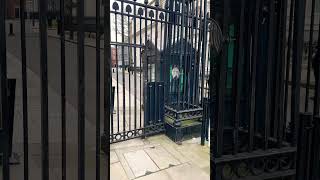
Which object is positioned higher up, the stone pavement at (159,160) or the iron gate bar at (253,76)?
the iron gate bar at (253,76)

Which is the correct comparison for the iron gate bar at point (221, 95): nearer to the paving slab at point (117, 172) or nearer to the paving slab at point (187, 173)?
the paving slab at point (187, 173)

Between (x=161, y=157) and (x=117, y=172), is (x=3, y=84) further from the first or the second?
(x=161, y=157)

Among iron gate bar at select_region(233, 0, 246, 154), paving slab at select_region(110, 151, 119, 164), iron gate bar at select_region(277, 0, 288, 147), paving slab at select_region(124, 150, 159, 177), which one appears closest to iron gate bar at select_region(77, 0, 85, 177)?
iron gate bar at select_region(233, 0, 246, 154)

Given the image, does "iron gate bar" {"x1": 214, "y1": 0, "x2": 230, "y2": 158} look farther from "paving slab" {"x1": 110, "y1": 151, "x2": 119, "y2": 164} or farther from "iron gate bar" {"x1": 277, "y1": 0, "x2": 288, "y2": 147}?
"paving slab" {"x1": 110, "y1": 151, "x2": 119, "y2": 164}

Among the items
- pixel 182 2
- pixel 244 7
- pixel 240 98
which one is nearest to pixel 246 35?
pixel 244 7

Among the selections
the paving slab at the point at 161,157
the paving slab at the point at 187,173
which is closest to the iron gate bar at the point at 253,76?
the paving slab at the point at 187,173

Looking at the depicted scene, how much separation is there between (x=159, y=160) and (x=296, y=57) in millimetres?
3233

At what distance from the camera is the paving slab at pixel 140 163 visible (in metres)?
4.14

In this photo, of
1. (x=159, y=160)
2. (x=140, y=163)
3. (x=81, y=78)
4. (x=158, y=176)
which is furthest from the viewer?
(x=159, y=160)

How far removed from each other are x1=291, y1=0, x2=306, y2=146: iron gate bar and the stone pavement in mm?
2262

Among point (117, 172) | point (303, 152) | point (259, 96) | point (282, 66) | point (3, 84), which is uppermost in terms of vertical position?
point (282, 66)

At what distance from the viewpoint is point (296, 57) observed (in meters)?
1.88

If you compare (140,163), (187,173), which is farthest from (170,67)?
(187,173)

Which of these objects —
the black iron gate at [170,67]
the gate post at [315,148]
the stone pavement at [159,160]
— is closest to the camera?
the gate post at [315,148]
